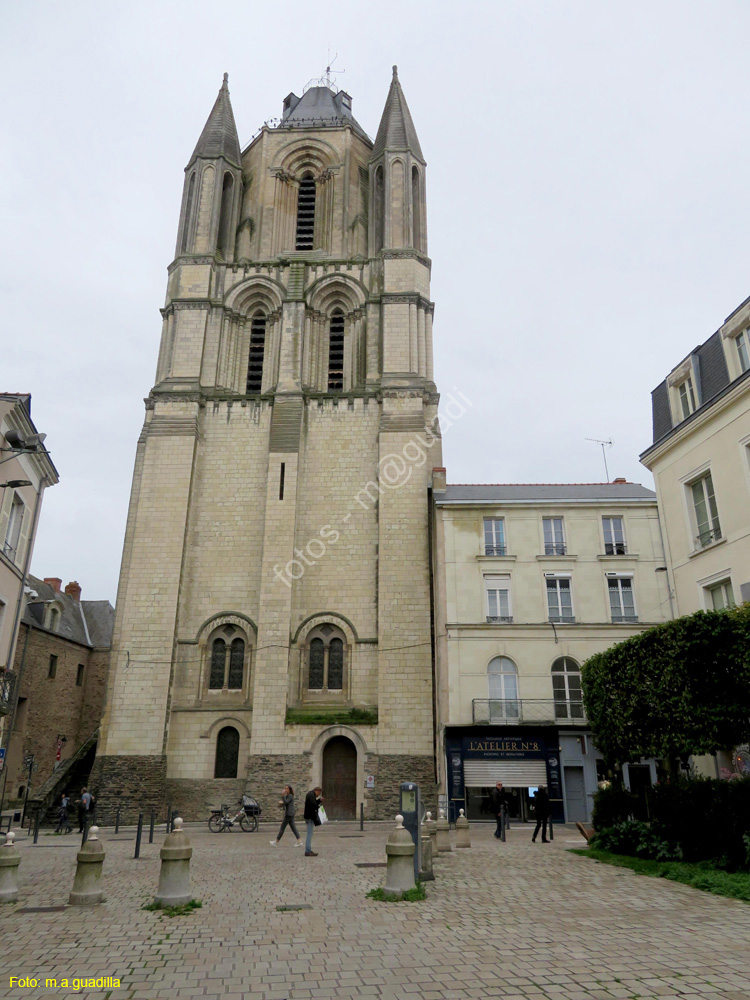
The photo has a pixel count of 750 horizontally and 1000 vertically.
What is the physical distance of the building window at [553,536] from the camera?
20938 mm

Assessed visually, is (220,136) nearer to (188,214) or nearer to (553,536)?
(188,214)

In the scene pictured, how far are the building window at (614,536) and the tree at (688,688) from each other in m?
9.25

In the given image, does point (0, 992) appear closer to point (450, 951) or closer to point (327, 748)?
point (450, 951)

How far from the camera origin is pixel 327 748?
2209 cm

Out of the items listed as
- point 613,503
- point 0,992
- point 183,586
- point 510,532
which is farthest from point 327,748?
point 0,992

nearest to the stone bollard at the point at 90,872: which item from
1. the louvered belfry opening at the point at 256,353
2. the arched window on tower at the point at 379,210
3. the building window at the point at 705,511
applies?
the building window at the point at 705,511

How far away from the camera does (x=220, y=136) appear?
31953mm

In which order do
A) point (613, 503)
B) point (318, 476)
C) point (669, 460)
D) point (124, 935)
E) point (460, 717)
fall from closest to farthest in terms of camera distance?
point (124, 935)
point (669, 460)
point (460, 717)
point (613, 503)
point (318, 476)

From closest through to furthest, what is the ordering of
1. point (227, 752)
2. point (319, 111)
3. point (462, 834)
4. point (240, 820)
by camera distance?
point (462, 834) → point (240, 820) → point (227, 752) → point (319, 111)

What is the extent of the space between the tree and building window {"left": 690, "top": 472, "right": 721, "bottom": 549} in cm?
261

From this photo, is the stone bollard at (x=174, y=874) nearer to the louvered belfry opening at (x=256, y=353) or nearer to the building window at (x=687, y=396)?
the building window at (x=687, y=396)

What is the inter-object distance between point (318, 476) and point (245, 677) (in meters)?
7.21

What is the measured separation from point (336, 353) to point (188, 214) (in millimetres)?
8828

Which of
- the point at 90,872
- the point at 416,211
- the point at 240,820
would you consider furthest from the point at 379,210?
the point at 90,872
